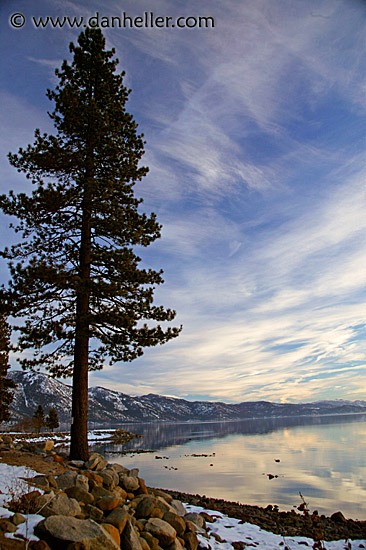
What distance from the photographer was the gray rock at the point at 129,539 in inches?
291

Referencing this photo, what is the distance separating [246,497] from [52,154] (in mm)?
24182

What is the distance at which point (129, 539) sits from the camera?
295 inches

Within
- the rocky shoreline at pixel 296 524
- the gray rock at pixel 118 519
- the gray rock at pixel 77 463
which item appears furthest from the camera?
the rocky shoreline at pixel 296 524

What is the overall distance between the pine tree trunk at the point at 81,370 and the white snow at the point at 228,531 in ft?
9.91

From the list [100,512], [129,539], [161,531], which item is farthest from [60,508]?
[161,531]

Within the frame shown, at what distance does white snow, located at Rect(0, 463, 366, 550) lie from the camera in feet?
27.0

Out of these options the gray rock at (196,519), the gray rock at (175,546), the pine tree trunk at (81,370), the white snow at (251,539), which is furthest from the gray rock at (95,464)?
the gray rock at (175,546)

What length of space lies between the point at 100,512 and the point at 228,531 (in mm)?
6277

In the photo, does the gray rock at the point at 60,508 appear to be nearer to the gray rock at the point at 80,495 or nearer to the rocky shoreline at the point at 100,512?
the rocky shoreline at the point at 100,512

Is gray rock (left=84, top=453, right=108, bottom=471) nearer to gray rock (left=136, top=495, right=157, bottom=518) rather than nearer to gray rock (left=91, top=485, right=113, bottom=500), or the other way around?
gray rock (left=136, top=495, right=157, bottom=518)

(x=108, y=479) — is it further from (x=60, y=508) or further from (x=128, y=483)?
(x=60, y=508)

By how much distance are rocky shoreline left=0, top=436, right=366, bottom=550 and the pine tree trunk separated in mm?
718

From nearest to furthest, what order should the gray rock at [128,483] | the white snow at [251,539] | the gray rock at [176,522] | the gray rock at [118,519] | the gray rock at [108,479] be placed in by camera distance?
the gray rock at [118,519]
the gray rock at [176,522]
the gray rock at [108,479]
the white snow at [251,539]
the gray rock at [128,483]

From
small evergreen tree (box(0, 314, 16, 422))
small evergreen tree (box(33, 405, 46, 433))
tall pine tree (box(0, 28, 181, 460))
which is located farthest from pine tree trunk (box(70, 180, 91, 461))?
small evergreen tree (box(33, 405, 46, 433))
